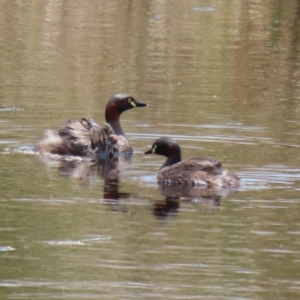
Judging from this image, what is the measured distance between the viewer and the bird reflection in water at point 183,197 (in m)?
11.4

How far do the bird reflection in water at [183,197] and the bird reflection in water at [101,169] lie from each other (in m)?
0.44

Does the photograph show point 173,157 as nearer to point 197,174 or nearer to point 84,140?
point 197,174

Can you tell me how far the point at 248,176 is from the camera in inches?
509

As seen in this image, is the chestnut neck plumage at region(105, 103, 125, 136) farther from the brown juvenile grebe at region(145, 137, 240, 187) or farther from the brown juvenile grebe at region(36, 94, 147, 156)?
the brown juvenile grebe at region(145, 137, 240, 187)

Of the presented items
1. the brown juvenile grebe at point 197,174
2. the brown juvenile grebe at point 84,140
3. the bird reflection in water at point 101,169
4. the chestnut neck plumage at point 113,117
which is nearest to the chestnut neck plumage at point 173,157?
the brown juvenile grebe at point 197,174

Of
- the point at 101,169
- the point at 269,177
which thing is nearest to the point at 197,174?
the point at 269,177

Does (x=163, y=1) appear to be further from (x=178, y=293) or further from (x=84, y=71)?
(x=178, y=293)

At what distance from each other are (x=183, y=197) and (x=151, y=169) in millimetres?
1689

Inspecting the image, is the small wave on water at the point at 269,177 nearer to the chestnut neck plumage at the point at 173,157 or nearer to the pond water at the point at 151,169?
the pond water at the point at 151,169

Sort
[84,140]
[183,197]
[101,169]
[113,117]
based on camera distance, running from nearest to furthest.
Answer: [183,197], [101,169], [84,140], [113,117]

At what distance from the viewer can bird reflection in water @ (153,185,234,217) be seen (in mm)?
11383

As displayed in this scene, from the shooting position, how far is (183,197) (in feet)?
39.9

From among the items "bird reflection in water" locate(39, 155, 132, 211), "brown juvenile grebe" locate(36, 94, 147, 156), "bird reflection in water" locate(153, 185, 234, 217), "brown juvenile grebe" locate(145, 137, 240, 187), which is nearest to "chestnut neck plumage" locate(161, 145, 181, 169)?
"brown juvenile grebe" locate(145, 137, 240, 187)

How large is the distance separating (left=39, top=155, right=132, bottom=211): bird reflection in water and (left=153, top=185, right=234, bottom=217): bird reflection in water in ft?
1.43
